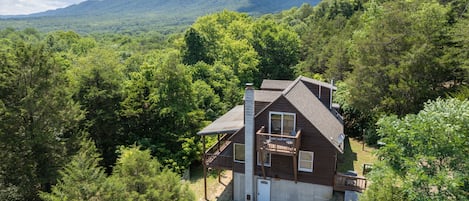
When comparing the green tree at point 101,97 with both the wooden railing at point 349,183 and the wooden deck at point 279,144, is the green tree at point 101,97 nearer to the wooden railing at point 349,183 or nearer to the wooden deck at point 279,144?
the wooden deck at point 279,144

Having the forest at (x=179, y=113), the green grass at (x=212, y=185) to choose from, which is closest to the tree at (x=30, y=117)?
the forest at (x=179, y=113)

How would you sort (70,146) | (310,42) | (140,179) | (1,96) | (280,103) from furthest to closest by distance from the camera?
(310,42) → (70,146) → (1,96) → (280,103) → (140,179)

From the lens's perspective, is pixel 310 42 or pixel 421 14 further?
pixel 310 42

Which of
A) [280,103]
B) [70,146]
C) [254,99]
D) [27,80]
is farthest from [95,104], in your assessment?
[280,103]

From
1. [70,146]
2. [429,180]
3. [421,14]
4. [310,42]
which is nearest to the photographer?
[429,180]

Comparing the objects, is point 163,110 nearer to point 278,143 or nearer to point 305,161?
point 278,143

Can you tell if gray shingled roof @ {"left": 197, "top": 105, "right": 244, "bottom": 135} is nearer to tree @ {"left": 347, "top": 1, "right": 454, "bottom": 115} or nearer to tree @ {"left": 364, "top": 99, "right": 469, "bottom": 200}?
tree @ {"left": 364, "top": 99, "right": 469, "bottom": 200}

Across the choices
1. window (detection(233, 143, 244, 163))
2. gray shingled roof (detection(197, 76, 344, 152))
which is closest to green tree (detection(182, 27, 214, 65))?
gray shingled roof (detection(197, 76, 344, 152))

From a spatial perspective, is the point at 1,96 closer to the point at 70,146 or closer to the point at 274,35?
the point at 70,146
